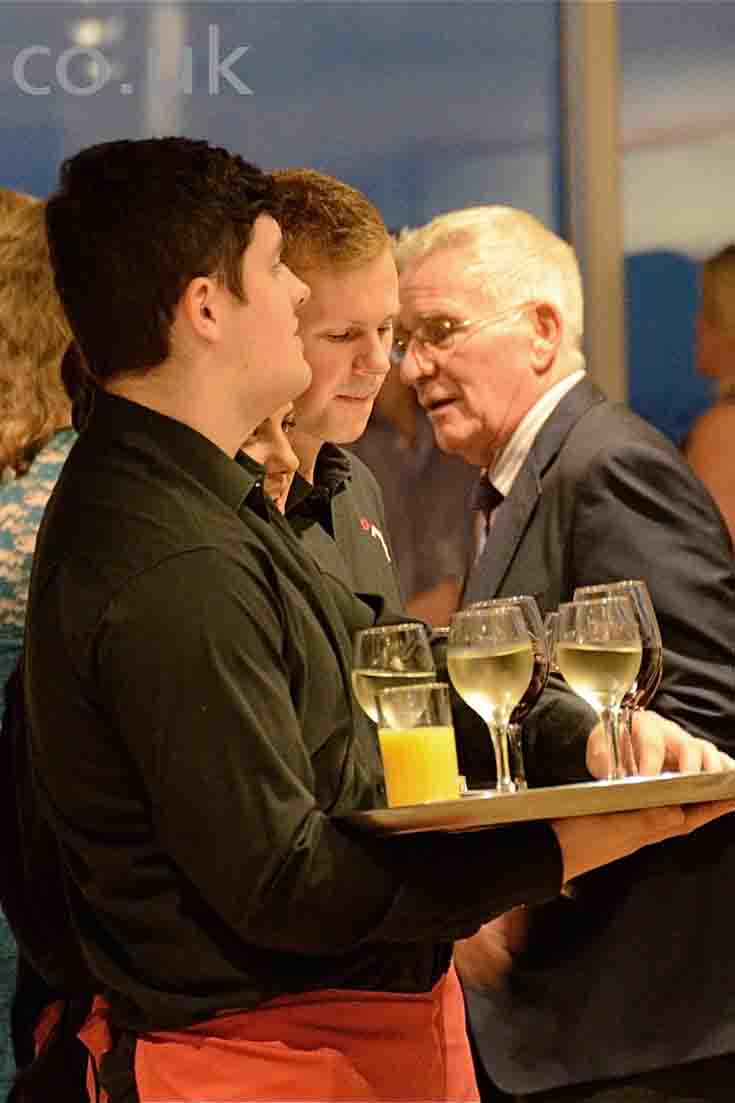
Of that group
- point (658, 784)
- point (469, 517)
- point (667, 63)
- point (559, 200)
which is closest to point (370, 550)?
point (658, 784)

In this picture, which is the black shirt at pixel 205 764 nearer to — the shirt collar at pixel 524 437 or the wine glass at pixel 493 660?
the wine glass at pixel 493 660

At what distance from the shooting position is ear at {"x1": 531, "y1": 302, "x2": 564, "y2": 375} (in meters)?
3.20

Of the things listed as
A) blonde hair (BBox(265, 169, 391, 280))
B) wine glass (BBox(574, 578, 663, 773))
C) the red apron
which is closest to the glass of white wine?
wine glass (BBox(574, 578, 663, 773))

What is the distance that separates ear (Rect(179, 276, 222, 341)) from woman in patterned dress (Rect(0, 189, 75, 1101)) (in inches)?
34.4

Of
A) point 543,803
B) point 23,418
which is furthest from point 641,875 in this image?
point 543,803

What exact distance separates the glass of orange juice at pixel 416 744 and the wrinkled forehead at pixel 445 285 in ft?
4.87

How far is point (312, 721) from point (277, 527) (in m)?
0.22

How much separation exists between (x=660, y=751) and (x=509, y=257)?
56.9 inches

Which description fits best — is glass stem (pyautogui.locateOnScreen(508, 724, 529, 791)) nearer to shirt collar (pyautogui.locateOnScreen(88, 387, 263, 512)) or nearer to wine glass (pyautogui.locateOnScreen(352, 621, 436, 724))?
wine glass (pyautogui.locateOnScreen(352, 621, 436, 724))

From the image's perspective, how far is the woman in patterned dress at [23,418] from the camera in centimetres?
266

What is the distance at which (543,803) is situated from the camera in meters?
1.61

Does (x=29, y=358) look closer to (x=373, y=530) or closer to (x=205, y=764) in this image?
(x=373, y=530)

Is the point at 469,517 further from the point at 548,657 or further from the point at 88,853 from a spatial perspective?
the point at 88,853

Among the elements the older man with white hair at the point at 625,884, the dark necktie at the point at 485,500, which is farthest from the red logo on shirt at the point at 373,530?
the dark necktie at the point at 485,500
